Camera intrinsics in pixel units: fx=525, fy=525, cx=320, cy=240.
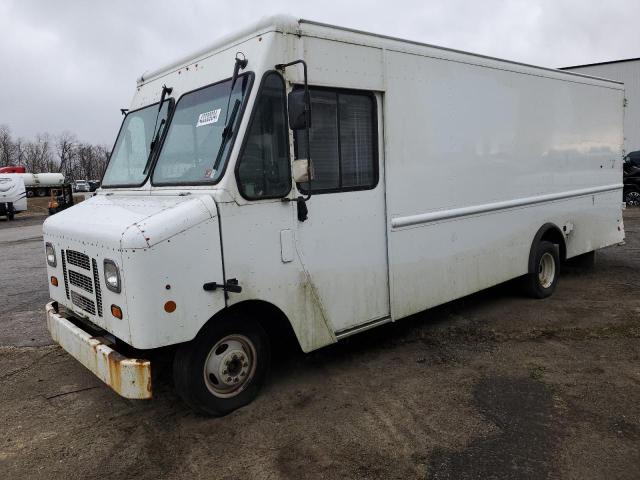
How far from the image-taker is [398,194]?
488 cm

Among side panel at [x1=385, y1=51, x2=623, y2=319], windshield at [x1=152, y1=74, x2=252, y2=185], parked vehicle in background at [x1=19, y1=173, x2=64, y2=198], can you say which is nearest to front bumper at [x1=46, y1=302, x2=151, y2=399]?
windshield at [x1=152, y1=74, x2=252, y2=185]

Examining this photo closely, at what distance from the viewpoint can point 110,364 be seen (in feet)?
11.7

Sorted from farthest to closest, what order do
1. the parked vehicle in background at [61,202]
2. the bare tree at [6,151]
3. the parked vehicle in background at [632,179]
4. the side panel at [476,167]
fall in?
the bare tree at [6,151]
the parked vehicle in background at [632,179]
the parked vehicle in background at [61,202]
the side panel at [476,167]

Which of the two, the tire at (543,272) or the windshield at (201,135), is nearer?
the windshield at (201,135)

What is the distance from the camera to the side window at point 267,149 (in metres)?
3.80

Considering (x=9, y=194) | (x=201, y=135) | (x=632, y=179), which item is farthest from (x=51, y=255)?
(x=9, y=194)

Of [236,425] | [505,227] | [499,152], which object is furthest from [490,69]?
[236,425]

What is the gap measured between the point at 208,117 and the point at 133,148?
121 cm

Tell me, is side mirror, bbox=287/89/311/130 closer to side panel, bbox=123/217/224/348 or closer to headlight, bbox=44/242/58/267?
side panel, bbox=123/217/224/348

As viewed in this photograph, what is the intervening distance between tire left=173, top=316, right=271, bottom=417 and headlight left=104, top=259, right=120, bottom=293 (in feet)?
2.07

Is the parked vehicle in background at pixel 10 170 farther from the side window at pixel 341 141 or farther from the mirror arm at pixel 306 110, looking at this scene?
the mirror arm at pixel 306 110

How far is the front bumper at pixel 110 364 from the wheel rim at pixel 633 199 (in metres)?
22.3

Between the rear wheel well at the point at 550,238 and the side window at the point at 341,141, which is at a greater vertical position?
the side window at the point at 341,141

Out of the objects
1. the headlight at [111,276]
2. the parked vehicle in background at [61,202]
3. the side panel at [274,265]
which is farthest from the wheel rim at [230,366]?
the parked vehicle in background at [61,202]
